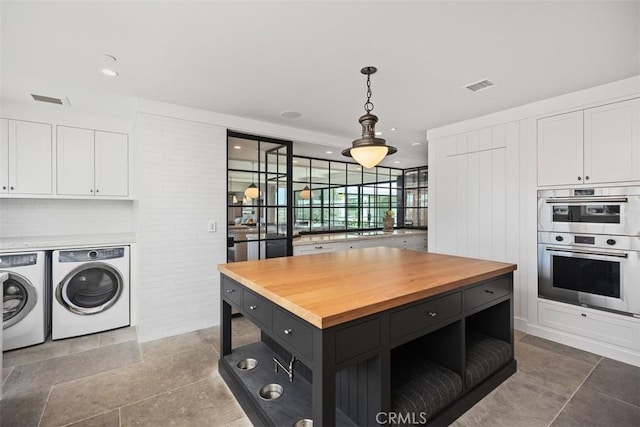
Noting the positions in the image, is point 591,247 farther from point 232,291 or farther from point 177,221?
point 177,221

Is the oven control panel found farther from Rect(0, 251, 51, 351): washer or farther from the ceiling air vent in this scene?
Rect(0, 251, 51, 351): washer

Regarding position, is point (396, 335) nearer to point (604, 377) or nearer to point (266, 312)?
point (266, 312)

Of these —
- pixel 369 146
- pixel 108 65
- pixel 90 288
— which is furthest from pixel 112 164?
pixel 369 146

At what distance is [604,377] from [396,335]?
2129 mm

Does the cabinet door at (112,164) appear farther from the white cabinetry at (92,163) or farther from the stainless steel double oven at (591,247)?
the stainless steel double oven at (591,247)

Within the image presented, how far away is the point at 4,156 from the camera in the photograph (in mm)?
2951

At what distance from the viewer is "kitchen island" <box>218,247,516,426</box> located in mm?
1319

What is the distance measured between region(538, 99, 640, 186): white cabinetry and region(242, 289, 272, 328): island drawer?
307cm

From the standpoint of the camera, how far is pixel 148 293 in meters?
3.02

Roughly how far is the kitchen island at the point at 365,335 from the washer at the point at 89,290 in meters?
1.72

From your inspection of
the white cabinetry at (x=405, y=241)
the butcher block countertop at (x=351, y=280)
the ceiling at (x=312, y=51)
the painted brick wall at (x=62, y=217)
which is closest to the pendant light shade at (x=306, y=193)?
the white cabinetry at (x=405, y=241)

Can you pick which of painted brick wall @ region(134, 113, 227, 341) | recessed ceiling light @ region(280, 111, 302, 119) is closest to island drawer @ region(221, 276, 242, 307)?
painted brick wall @ region(134, 113, 227, 341)

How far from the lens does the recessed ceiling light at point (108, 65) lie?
2.17m

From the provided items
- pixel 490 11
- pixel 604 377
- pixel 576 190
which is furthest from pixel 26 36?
pixel 604 377
